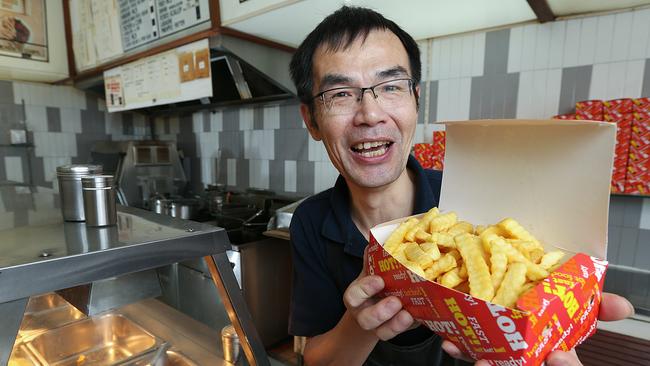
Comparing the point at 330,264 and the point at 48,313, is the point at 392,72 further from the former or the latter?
the point at 48,313

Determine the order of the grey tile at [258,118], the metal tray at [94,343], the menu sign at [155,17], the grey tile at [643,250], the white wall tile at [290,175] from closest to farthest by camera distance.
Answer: the metal tray at [94,343] < the grey tile at [643,250] < the menu sign at [155,17] < the white wall tile at [290,175] < the grey tile at [258,118]

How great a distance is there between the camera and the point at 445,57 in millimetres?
2395

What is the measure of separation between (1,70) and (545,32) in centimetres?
528

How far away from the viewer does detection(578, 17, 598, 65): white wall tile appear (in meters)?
1.89

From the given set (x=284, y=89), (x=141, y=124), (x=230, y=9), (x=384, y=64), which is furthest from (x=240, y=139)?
(x=384, y=64)

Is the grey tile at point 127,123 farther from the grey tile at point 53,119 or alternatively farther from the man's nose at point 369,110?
the man's nose at point 369,110

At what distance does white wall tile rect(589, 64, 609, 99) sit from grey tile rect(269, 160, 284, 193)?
246 cm

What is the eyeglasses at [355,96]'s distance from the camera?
1.04 m

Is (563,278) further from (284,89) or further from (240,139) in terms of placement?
(240,139)

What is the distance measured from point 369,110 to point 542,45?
1.66m

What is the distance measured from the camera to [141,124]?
17.0 ft

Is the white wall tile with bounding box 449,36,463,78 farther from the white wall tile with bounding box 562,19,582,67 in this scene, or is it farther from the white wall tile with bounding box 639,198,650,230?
the white wall tile with bounding box 639,198,650,230

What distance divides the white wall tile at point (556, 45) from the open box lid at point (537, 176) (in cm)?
154

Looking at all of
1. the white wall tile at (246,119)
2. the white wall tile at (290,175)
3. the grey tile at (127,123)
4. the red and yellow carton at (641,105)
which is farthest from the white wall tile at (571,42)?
the grey tile at (127,123)
